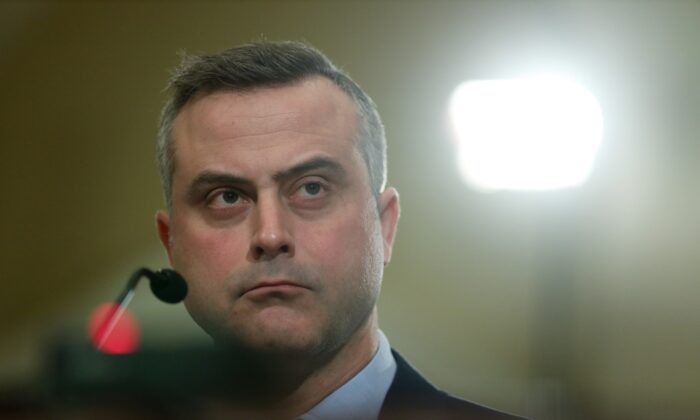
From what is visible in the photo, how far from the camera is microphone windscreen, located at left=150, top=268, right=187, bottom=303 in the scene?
1579 millimetres

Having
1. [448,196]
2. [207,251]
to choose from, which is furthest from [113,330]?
[448,196]

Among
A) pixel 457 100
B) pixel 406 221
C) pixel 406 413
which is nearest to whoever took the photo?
pixel 406 413

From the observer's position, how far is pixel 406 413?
61.2 inches

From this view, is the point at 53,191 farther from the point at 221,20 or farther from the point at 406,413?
the point at 406,413

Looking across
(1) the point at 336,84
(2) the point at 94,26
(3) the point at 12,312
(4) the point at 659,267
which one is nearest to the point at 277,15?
(1) the point at 336,84

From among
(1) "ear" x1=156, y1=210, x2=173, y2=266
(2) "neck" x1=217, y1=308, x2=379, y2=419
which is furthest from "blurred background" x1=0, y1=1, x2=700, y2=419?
(2) "neck" x1=217, y1=308, x2=379, y2=419

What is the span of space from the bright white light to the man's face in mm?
277

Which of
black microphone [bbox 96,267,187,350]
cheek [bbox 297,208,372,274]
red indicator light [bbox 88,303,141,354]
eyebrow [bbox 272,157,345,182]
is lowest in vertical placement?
red indicator light [bbox 88,303,141,354]

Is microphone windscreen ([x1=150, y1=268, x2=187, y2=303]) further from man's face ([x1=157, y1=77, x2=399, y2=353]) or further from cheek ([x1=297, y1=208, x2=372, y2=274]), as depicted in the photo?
cheek ([x1=297, y1=208, x2=372, y2=274])

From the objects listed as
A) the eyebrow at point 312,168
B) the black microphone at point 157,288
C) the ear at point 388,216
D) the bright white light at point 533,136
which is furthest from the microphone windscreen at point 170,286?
the bright white light at point 533,136

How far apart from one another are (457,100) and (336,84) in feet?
0.93

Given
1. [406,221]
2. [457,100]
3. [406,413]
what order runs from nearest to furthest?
[406,413]
[406,221]
[457,100]

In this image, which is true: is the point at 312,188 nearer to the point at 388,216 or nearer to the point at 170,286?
the point at 388,216

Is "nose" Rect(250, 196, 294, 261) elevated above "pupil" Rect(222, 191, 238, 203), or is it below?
below
